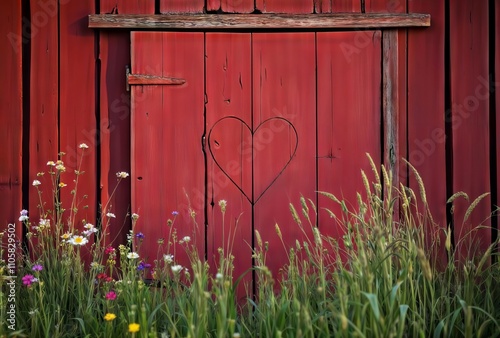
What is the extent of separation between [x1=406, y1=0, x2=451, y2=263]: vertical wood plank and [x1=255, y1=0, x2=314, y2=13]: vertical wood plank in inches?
25.1

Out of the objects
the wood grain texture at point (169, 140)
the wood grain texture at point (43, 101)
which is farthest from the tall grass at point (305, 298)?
the wood grain texture at point (43, 101)

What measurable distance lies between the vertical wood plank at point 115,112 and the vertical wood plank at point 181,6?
0.08 m

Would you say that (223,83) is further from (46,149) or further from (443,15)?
(443,15)

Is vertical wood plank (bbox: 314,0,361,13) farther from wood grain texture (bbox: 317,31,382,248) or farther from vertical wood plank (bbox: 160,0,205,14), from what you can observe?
vertical wood plank (bbox: 160,0,205,14)

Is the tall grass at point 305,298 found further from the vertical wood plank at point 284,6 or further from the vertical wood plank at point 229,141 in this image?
the vertical wood plank at point 284,6

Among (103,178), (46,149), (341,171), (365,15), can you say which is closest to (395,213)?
(341,171)

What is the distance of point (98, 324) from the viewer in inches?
112

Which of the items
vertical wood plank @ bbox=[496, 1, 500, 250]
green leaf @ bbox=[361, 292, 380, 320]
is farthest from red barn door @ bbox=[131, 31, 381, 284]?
green leaf @ bbox=[361, 292, 380, 320]

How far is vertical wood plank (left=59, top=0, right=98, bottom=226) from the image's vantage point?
13.0 feet

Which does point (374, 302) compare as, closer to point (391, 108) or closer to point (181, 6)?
point (391, 108)

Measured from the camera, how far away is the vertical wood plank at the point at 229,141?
393cm

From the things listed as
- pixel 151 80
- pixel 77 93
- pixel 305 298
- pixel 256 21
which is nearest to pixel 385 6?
pixel 256 21

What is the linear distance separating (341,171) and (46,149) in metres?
1.83

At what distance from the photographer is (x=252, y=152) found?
3936mm
